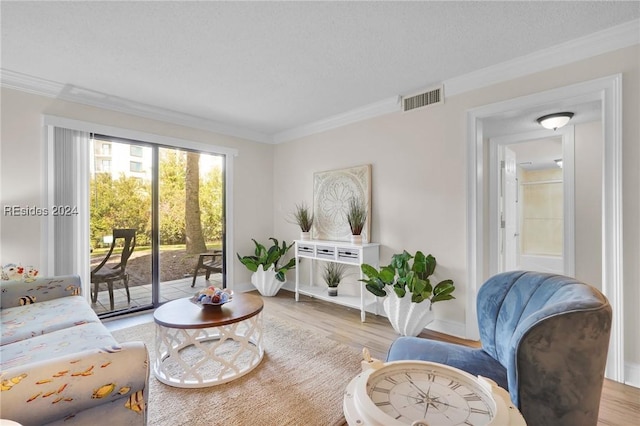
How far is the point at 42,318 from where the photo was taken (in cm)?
207

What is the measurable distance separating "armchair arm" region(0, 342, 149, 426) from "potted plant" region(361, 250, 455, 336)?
2.10 meters

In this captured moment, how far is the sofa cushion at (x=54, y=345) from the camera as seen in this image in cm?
157

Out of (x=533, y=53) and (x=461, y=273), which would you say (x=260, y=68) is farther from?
(x=461, y=273)

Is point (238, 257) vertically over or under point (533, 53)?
under

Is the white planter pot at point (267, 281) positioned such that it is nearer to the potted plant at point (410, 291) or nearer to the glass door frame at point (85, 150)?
the glass door frame at point (85, 150)

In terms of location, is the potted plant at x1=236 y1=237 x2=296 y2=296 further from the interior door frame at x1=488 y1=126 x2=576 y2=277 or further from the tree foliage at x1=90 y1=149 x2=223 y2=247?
the interior door frame at x1=488 y1=126 x2=576 y2=277

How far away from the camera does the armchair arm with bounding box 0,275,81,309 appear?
2.31 meters

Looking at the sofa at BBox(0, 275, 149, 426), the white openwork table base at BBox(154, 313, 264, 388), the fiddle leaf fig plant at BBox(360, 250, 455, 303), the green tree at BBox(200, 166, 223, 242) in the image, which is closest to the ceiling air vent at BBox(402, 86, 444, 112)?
the fiddle leaf fig plant at BBox(360, 250, 455, 303)

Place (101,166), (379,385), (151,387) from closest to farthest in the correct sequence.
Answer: (379,385) < (151,387) < (101,166)

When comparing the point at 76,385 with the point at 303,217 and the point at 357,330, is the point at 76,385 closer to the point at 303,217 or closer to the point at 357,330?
the point at 357,330

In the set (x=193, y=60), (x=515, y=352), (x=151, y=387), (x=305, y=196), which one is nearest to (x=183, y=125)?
(x=193, y=60)

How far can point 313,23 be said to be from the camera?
6.43ft

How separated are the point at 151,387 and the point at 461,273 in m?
2.71

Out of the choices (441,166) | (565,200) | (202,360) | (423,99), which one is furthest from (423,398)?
(565,200)
